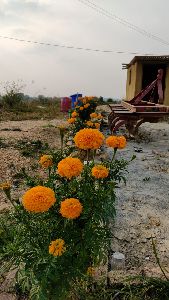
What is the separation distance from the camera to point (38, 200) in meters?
1.62

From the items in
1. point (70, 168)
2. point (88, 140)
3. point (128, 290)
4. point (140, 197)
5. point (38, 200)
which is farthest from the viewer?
point (140, 197)

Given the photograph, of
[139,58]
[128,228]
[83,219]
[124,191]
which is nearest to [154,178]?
[124,191]

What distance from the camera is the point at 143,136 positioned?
885 cm

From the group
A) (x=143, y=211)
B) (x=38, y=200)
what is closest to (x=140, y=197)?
(x=143, y=211)

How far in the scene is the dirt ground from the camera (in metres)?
3.03

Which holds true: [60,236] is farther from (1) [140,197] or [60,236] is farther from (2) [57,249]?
(1) [140,197]

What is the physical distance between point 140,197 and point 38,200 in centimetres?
291

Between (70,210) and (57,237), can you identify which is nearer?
(70,210)

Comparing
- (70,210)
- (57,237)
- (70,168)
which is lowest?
(57,237)

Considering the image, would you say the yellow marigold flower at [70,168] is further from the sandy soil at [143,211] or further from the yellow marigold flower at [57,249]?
the sandy soil at [143,211]

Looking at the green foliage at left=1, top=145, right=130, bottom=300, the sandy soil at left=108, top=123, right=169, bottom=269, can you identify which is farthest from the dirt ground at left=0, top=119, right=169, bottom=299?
the green foliage at left=1, top=145, right=130, bottom=300

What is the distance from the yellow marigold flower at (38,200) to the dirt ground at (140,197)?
138 centimetres

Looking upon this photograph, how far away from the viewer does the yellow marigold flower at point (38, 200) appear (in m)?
1.60

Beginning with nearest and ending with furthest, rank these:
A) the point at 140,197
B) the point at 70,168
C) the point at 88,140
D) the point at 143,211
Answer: the point at 70,168, the point at 88,140, the point at 143,211, the point at 140,197
